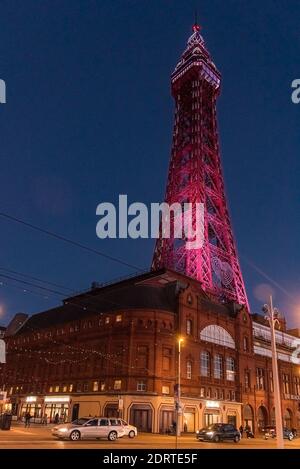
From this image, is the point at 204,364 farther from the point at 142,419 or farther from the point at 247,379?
the point at 142,419

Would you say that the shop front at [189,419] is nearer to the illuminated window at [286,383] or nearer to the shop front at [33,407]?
the shop front at [33,407]

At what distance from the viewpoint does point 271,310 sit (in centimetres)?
2630

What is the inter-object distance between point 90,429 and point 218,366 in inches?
1443

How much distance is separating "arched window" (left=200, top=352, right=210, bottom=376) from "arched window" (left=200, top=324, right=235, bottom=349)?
2.16 m

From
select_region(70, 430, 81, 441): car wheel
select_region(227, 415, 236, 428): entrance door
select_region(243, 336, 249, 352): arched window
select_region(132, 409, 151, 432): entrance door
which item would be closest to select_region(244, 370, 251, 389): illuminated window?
select_region(243, 336, 249, 352): arched window

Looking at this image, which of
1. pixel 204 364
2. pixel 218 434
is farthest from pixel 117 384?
pixel 218 434

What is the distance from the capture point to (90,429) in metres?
31.0

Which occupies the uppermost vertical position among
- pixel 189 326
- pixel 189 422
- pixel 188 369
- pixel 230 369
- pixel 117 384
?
pixel 189 326

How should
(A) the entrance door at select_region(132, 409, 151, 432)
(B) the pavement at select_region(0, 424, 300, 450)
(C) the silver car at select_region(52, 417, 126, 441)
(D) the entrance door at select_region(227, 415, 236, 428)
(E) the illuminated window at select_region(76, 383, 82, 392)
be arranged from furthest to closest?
(D) the entrance door at select_region(227, 415, 236, 428) < (E) the illuminated window at select_region(76, 383, 82, 392) < (A) the entrance door at select_region(132, 409, 151, 432) < (C) the silver car at select_region(52, 417, 126, 441) < (B) the pavement at select_region(0, 424, 300, 450)

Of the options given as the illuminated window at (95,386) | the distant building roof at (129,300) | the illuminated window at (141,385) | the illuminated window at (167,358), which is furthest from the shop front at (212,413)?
the illuminated window at (95,386)

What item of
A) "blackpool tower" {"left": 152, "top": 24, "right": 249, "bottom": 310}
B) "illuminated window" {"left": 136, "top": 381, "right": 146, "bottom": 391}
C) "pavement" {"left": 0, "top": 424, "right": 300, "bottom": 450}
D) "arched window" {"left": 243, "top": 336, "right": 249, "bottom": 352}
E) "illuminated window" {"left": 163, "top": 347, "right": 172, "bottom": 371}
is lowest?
"pavement" {"left": 0, "top": 424, "right": 300, "bottom": 450}

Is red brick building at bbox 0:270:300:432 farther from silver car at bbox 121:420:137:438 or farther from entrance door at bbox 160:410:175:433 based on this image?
silver car at bbox 121:420:137:438

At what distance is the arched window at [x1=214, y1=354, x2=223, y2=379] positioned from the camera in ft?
209

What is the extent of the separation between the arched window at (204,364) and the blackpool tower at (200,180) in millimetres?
13450
